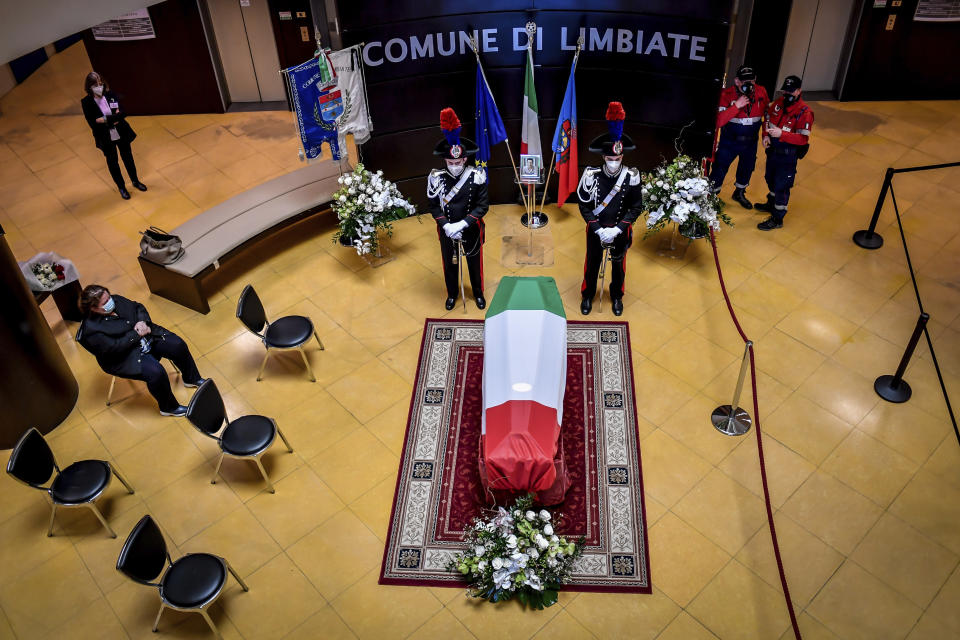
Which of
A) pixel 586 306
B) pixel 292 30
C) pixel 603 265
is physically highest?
pixel 292 30

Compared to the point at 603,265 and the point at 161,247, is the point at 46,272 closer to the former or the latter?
the point at 161,247

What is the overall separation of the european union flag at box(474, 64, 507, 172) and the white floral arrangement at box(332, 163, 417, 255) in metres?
0.99

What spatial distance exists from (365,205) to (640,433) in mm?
3591

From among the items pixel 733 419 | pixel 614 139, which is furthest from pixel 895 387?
pixel 614 139

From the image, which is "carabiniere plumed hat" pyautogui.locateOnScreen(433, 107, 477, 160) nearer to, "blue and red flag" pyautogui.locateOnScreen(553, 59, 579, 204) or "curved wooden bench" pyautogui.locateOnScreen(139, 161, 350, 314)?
"blue and red flag" pyautogui.locateOnScreen(553, 59, 579, 204)

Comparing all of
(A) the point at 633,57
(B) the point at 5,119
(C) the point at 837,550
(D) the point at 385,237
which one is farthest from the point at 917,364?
(B) the point at 5,119

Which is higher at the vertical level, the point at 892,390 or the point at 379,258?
the point at 379,258

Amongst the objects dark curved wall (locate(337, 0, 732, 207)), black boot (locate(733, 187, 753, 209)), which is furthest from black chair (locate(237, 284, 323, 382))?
black boot (locate(733, 187, 753, 209))

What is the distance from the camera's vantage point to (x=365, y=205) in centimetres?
809

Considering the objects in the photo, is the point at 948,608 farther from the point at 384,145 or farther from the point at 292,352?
the point at 384,145

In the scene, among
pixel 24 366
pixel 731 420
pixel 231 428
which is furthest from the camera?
pixel 731 420

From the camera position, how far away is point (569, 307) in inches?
313

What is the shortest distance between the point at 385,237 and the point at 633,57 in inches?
130

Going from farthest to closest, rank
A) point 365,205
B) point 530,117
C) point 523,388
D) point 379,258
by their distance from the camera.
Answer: point 379,258, point 530,117, point 365,205, point 523,388
